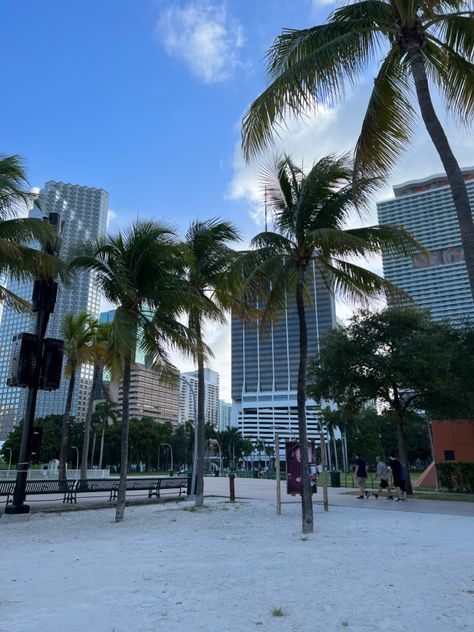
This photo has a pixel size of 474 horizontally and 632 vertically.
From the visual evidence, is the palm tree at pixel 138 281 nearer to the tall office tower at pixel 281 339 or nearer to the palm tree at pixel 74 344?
the tall office tower at pixel 281 339

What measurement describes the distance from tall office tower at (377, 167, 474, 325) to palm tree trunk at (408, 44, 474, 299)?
4.13 meters

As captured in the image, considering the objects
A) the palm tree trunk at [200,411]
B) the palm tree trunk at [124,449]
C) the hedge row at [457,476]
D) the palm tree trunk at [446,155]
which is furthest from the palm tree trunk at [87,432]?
the palm tree trunk at [446,155]

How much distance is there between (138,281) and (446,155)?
29.2 feet

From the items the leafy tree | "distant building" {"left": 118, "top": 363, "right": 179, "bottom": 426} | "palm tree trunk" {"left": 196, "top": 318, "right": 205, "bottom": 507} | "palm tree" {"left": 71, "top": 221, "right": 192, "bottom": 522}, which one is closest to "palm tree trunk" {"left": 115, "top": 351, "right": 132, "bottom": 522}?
"palm tree" {"left": 71, "top": 221, "right": 192, "bottom": 522}

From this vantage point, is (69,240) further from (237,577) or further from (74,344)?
(237,577)

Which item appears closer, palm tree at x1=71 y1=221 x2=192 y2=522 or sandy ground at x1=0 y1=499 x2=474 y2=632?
sandy ground at x1=0 y1=499 x2=474 y2=632

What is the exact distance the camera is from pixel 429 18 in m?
6.54

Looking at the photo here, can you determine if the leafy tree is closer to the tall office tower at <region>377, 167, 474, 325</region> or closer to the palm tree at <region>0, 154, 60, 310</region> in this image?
the tall office tower at <region>377, 167, 474, 325</region>

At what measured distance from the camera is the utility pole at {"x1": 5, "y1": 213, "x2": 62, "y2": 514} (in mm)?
12180

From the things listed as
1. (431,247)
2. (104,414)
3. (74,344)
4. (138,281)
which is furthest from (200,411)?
(104,414)

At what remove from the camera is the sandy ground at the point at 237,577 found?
433 centimetres

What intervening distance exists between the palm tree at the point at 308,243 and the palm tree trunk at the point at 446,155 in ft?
11.2

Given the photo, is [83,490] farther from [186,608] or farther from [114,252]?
[186,608]

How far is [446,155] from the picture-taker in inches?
243
